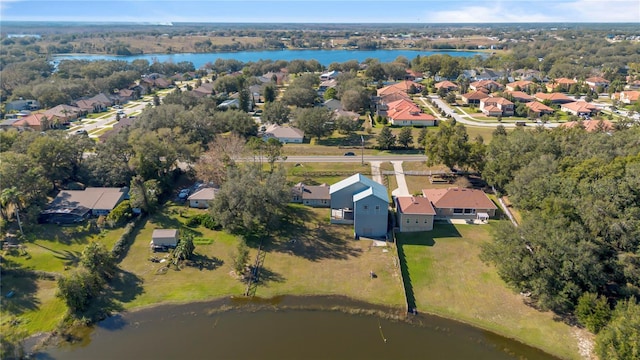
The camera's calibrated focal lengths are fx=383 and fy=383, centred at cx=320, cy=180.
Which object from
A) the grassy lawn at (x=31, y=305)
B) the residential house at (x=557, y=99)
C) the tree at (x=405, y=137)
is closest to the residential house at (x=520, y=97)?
the residential house at (x=557, y=99)

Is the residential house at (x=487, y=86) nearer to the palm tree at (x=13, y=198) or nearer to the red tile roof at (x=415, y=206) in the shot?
the red tile roof at (x=415, y=206)

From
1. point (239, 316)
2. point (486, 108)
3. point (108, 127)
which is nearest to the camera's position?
point (239, 316)

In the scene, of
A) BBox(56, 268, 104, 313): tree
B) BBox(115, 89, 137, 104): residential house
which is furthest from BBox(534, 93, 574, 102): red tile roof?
BBox(115, 89, 137, 104): residential house

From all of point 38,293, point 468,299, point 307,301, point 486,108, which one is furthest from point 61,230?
point 486,108

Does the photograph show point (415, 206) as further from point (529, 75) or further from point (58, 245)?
point (529, 75)

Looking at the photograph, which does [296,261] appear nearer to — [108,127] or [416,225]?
[416,225]

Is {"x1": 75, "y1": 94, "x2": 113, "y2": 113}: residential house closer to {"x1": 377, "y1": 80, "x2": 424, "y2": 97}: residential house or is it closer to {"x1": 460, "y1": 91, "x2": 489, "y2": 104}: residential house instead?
{"x1": 377, "y1": 80, "x2": 424, "y2": 97}: residential house
